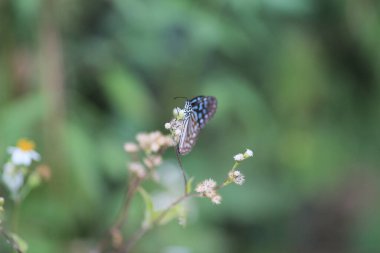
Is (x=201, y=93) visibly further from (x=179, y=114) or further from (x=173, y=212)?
(x=179, y=114)

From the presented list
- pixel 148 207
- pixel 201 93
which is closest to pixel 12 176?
pixel 148 207

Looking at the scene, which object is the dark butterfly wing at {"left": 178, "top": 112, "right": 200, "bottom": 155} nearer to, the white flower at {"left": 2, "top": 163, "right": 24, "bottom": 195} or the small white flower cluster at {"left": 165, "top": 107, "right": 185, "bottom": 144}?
the small white flower cluster at {"left": 165, "top": 107, "right": 185, "bottom": 144}

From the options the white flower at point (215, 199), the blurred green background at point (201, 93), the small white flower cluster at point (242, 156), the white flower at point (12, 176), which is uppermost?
the blurred green background at point (201, 93)

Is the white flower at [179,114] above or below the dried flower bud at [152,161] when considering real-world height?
below

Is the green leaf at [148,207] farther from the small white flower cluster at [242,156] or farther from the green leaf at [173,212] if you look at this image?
the small white flower cluster at [242,156]

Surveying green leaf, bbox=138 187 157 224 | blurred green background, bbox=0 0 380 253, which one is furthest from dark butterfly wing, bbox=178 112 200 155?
blurred green background, bbox=0 0 380 253

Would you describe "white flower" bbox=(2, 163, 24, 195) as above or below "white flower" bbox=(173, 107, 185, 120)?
above

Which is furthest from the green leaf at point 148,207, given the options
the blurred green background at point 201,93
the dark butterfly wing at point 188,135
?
the blurred green background at point 201,93
